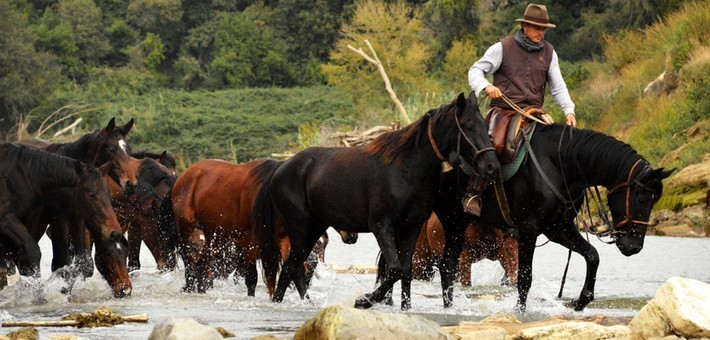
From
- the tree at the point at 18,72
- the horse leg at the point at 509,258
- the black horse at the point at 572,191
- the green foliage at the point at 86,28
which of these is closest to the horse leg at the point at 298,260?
the black horse at the point at 572,191

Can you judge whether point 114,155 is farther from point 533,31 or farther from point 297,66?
point 297,66

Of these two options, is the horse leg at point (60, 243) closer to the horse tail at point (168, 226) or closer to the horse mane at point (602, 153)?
the horse tail at point (168, 226)

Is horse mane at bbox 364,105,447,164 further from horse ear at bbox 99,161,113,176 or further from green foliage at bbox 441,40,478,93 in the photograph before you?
green foliage at bbox 441,40,478,93

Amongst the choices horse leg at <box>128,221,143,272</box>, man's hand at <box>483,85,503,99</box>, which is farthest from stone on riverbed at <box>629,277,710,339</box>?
horse leg at <box>128,221,143,272</box>

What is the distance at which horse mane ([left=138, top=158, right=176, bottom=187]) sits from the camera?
18.6 meters

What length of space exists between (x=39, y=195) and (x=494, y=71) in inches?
177

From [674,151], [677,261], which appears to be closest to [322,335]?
[677,261]

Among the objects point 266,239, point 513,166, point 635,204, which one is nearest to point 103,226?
point 266,239

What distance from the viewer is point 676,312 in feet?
31.0

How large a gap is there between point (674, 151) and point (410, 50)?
72.1 ft

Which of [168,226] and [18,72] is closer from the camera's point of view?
[168,226]

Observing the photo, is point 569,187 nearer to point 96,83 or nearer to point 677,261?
point 677,261

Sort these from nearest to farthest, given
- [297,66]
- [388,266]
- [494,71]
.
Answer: [388,266] < [494,71] < [297,66]

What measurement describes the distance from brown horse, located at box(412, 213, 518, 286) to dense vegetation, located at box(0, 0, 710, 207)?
1043 cm
